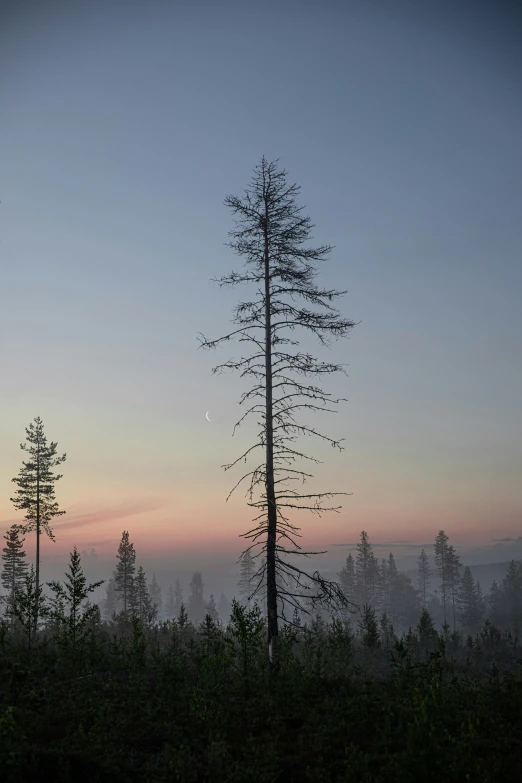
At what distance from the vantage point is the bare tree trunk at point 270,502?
1273cm

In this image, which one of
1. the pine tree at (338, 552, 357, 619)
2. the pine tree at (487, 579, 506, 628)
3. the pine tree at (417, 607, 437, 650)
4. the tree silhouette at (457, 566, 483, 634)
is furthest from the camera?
the pine tree at (338, 552, 357, 619)

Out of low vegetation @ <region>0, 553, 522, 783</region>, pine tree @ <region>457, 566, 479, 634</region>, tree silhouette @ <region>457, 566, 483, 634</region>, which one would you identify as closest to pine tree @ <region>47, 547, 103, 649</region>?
low vegetation @ <region>0, 553, 522, 783</region>

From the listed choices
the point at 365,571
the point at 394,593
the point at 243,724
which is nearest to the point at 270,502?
the point at 243,724

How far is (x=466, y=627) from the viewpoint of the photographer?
82375 millimetres

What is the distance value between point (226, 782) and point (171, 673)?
5.22 m

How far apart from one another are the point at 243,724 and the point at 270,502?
18.1 ft

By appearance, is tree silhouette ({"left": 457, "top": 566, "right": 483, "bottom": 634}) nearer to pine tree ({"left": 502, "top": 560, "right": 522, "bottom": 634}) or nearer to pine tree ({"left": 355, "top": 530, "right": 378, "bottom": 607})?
pine tree ({"left": 502, "top": 560, "right": 522, "bottom": 634})

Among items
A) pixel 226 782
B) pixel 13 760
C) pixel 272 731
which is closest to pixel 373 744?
pixel 272 731

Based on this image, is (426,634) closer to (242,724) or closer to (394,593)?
(242,724)

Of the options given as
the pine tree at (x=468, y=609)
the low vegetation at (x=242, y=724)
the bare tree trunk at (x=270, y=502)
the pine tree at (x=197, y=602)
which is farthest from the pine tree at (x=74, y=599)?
the pine tree at (x=197, y=602)

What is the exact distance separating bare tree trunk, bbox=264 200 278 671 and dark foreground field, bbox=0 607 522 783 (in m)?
0.81

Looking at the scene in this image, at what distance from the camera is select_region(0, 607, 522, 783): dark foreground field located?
23.4 feet

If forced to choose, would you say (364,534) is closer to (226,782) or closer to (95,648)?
(95,648)

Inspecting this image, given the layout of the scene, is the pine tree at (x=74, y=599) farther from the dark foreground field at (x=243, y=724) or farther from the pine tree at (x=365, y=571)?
the pine tree at (x=365, y=571)
